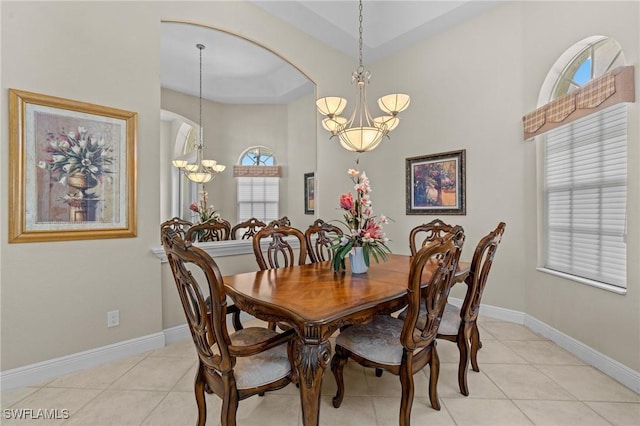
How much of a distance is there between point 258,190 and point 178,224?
1037 millimetres

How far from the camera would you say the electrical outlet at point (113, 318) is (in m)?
2.46

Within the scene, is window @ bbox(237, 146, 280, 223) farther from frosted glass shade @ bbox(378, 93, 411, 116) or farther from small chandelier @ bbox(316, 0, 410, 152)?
frosted glass shade @ bbox(378, 93, 411, 116)

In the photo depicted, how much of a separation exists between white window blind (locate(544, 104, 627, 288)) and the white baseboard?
59 cm

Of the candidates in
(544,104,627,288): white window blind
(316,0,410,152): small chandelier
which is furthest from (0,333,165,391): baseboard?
(544,104,627,288): white window blind

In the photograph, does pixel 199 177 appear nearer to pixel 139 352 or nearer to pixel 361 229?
pixel 139 352

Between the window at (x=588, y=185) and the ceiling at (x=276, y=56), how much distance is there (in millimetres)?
1424

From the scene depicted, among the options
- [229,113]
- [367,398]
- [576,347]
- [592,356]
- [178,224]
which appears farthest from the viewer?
[229,113]

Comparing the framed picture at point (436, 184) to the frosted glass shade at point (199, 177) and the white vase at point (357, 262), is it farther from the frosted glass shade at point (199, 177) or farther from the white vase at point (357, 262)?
the frosted glass shade at point (199, 177)

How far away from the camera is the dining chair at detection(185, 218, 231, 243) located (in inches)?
117

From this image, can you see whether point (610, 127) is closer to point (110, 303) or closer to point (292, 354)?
point (292, 354)

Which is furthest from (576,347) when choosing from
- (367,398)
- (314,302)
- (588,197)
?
(314,302)

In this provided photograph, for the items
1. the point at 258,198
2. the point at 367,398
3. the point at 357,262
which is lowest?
the point at 367,398

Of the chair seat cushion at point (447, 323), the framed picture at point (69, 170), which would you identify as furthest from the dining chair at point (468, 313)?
the framed picture at point (69, 170)

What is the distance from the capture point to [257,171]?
3656mm
